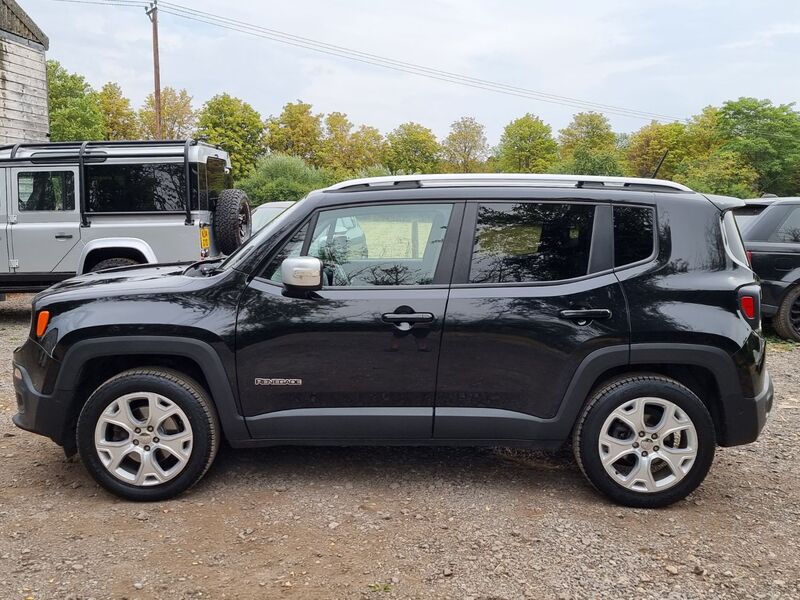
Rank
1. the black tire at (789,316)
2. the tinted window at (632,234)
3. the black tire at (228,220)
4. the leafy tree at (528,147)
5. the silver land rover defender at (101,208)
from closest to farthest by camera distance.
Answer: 1. the tinted window at (632,234)
2. the black tire at (789,316)
3. the silver land rover defender at (101,208)
4. the black tire at (228,220)
5. the leafy tree at (528,147)

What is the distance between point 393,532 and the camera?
3.44 meters

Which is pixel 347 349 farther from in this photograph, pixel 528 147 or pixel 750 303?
pixel 528 147

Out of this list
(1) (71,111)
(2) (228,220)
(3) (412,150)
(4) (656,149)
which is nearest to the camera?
(2) (228,220)

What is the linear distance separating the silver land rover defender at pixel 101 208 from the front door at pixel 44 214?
0.04 ft

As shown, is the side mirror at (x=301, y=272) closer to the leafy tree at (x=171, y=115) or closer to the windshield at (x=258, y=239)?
the windshield at (x=258, y=239)

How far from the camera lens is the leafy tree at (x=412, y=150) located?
230 ft

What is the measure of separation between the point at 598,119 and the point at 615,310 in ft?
255

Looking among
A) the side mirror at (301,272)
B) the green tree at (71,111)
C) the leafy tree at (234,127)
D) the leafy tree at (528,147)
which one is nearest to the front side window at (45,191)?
the side mirror at (301,272)

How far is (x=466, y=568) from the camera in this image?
3090 mm

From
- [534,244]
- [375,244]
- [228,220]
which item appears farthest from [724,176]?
[375,244]

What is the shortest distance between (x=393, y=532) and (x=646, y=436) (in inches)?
A: 56.1

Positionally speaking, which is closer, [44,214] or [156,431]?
[156,431]

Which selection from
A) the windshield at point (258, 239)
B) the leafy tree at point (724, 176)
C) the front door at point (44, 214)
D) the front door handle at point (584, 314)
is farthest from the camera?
the leafy tree at point (724, 176)

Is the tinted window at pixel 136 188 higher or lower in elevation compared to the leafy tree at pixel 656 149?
lower
